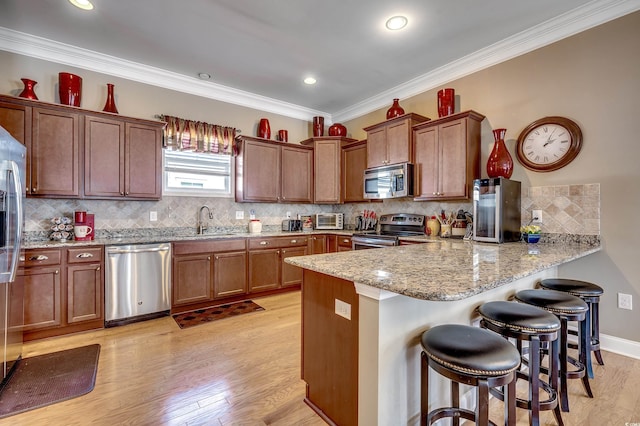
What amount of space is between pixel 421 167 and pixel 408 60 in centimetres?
132

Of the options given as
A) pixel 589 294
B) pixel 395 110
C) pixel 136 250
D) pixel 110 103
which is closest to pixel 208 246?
pixel 136 250

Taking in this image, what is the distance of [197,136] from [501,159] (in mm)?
3776

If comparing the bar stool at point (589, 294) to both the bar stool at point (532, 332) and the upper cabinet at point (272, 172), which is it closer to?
the bar stool at point (532, 332)

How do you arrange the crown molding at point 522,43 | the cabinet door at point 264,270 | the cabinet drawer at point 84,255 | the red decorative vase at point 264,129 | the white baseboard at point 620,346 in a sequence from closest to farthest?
the white baseboard at point 620,346, the crown molding at point 522,43, the cabinet drawer at point 84,255, the cabinet door at point 264,270, the red decorative vase at point 264,129

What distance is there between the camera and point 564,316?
176cm

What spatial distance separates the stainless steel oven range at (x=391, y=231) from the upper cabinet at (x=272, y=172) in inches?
51.3

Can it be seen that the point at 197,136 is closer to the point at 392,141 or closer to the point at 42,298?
the point at 42,298

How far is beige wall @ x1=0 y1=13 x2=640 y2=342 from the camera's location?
248cm

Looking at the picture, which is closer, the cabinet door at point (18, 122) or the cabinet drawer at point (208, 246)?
the cabinet door at point (18, 122)

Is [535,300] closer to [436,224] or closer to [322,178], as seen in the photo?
[436,224]

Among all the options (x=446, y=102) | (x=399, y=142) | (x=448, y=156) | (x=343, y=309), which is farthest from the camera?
(x=399, y=142)

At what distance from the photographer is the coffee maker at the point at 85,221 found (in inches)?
126

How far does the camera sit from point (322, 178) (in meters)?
5.01

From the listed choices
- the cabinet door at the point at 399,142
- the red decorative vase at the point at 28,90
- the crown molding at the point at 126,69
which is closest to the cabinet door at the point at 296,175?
the crown molding at the point at 126,69
